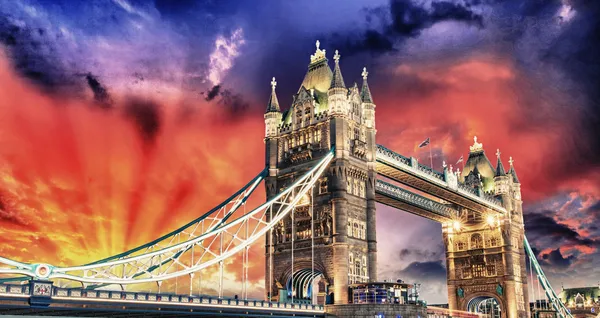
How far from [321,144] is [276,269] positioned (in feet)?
50.8

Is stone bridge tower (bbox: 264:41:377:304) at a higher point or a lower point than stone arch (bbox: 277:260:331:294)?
higher

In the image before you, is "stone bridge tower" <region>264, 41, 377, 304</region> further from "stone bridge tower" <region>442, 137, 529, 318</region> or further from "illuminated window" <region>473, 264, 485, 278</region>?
"illuminated window" <region>473, 264, 485, 278</region>

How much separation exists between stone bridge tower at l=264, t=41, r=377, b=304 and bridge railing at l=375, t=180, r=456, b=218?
24.8ft

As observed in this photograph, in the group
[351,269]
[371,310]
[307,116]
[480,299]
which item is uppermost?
[307,116]

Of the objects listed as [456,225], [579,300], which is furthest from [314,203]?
[579,300]

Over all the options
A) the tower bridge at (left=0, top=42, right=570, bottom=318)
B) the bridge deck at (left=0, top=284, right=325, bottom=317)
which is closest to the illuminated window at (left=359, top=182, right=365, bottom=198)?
the tower bridge at (left=0, top=42, right=570, bottom=318)

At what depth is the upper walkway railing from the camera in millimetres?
80438

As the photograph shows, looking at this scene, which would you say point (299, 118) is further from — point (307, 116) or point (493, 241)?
point (493, 241)

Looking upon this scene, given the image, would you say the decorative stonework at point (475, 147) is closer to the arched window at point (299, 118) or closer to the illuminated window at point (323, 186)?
the arched window at point (299, 118)

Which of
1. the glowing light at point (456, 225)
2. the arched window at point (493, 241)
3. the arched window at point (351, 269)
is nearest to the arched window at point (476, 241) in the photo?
the arched window at point (493, 241)

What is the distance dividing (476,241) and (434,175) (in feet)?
79.1

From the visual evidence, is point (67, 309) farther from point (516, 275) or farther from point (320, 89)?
point (516, 275)

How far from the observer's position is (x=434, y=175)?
9112 centimetres

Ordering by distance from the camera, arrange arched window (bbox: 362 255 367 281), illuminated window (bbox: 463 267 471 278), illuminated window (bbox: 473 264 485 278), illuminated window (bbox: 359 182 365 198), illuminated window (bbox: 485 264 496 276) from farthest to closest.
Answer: illuminated window (bbox: 463 267 471 278) < illuminated window (bbox: 473 264 485 278) < illuminated window (bbox: 485 264 496 276) < illuminated window (bbox: 359 182 365 198) < arched window (bbox: 362 255 367 281)
